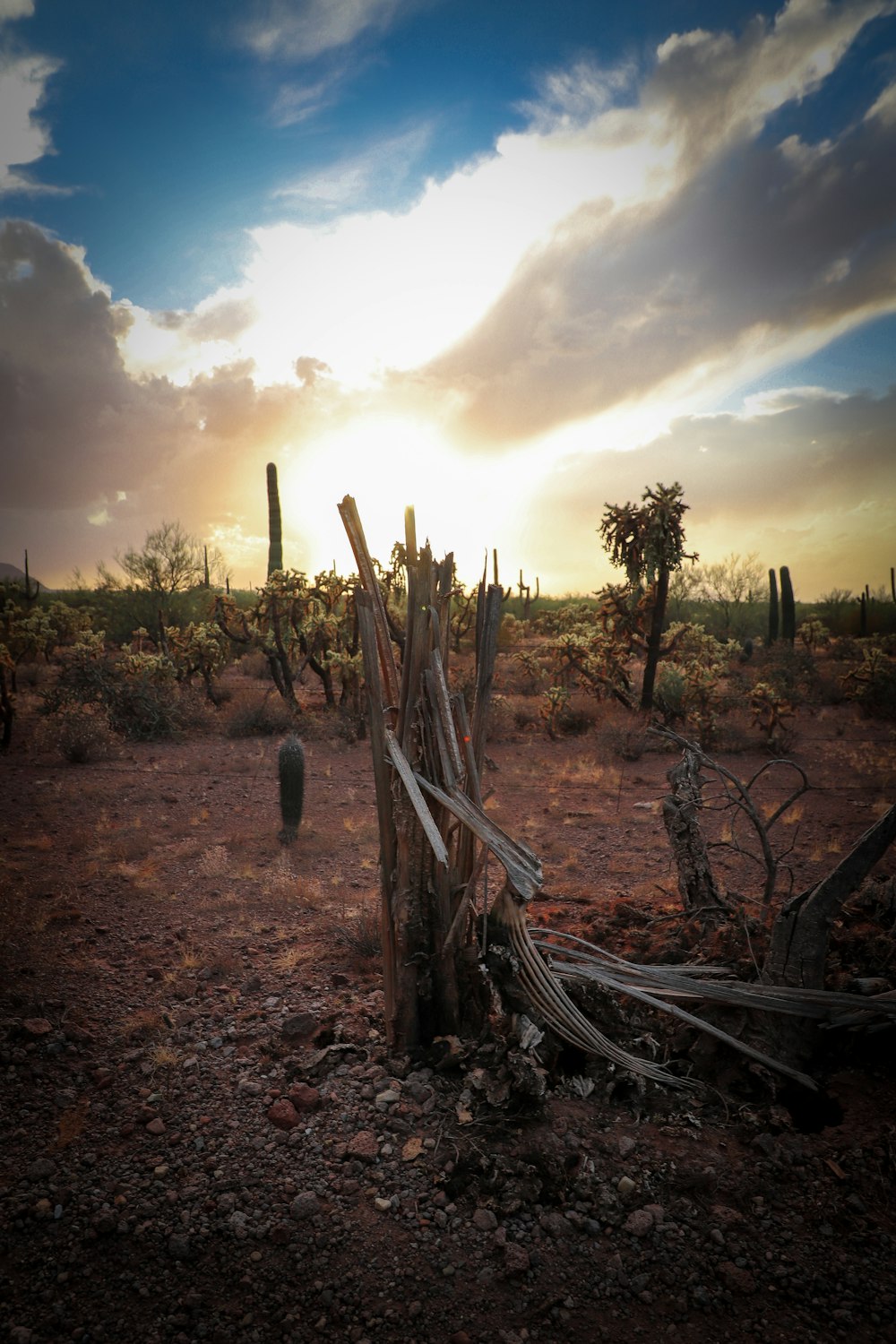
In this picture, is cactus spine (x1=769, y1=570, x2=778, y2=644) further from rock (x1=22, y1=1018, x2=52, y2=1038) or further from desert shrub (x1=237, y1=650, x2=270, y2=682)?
rock (x1=22, y1=1018, x2=52, y2=1038)

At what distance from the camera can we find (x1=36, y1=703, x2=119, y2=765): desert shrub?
33.9 ft

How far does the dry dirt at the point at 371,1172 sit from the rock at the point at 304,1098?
0.05 feet

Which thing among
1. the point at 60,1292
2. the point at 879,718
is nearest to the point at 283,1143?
the point at 60,1292

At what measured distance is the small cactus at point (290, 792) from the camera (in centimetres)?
732

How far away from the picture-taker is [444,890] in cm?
303

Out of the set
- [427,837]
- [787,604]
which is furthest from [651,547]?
[787,604]

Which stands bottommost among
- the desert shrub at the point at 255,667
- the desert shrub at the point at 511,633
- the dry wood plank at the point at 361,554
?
the desert shrub at the point at 255,667

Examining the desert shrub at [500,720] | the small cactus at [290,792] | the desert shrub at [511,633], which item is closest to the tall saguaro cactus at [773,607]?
the desert shrub at [511,633]

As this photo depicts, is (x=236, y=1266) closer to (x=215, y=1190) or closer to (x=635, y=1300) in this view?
(x=215, y=1190)

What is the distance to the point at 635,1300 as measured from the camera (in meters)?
2.04

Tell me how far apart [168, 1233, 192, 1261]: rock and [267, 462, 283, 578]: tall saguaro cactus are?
17178mm

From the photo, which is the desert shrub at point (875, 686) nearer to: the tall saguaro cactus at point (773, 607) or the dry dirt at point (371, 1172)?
the dry dirt at point (371, 1172)

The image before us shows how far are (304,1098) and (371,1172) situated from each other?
50 cm

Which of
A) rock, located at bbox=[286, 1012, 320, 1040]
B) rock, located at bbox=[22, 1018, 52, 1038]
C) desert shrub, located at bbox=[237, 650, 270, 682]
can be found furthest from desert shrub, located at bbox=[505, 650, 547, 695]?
rock, located at bbox=[22, 1018, 52, 1038]
